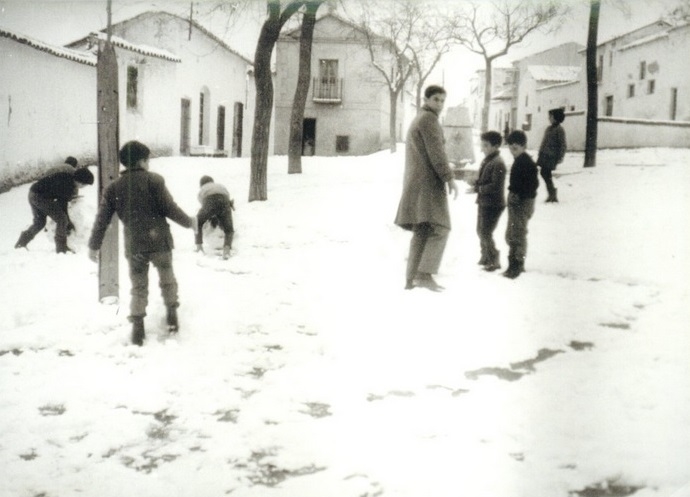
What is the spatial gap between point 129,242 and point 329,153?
4813mm

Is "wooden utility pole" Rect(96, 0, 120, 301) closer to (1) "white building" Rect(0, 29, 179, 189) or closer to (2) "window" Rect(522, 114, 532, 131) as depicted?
(1) "white building" Rect(0, 29, 179, 189)

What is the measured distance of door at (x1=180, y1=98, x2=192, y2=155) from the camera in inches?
174

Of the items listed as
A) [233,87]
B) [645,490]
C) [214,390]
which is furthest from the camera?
A: [233,87]

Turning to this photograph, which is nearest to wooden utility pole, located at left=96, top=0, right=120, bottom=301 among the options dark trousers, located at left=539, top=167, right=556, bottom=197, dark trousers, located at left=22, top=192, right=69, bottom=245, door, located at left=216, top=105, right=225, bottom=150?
dark trousers, located at left=22, top=192, right=69, bottom=245

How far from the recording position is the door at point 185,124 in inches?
174

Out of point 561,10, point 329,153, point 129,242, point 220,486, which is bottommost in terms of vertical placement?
point 220,486

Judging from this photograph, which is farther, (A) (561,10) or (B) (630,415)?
(A) (561,10)

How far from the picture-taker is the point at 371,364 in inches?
120

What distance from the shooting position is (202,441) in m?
2.36

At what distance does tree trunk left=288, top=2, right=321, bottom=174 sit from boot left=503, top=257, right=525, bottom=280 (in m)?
2.25

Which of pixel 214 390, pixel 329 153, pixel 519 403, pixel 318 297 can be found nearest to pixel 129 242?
pixel 214 390

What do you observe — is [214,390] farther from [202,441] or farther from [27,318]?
[27,318]

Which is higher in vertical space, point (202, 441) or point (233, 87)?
point (233, 87)

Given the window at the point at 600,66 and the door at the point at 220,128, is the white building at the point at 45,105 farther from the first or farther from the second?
→ the window at the point at 600,66
